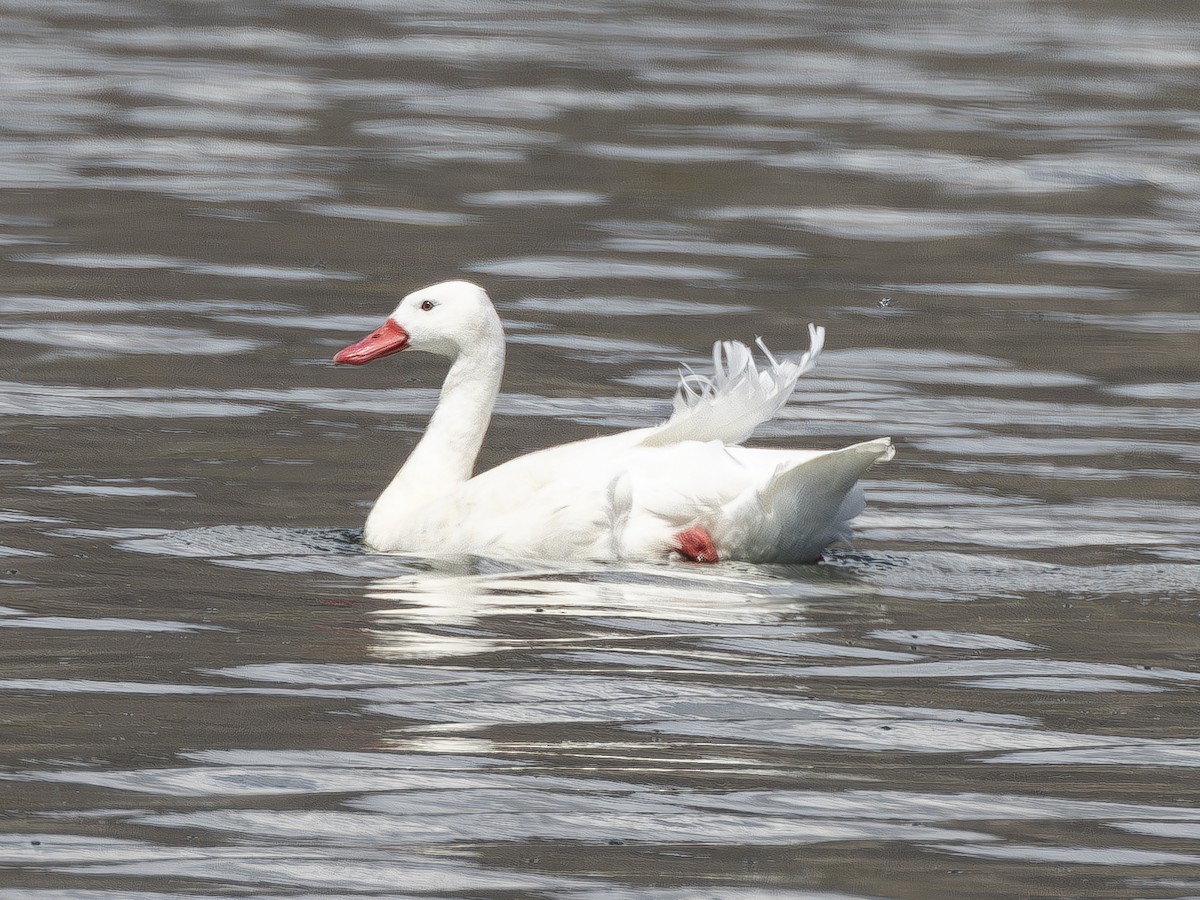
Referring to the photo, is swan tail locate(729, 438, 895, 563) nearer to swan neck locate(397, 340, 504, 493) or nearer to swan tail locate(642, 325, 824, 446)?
swan tail locate(642, 325, 824, 446)

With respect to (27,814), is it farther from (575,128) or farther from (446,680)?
(575,128)

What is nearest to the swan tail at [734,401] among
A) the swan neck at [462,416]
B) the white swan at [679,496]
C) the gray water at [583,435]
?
the white swan at [679,496]

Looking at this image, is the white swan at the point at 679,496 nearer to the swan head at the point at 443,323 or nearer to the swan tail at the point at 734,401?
the swan tail at the point at 734,401

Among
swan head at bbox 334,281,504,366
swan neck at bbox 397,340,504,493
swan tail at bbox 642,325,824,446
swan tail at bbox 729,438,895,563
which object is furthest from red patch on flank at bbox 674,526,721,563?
swan head at bbox 334,281,504,366

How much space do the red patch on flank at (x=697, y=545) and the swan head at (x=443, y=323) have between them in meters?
1.40

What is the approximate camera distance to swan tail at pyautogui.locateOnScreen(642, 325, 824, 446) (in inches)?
343

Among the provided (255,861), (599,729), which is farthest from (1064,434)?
(255,861)

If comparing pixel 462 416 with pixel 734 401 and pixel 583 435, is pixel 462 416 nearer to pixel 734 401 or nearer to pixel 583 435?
pixel 734 401

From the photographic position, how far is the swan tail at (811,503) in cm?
838

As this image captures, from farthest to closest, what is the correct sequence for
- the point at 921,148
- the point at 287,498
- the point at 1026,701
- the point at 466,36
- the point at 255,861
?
the point at 466,36, the point at 921,148, the point at 287,498, the point at 1026,701, the point at 255,861

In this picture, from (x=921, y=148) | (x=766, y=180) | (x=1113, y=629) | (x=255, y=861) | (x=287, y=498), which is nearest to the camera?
(x=255, y=861)

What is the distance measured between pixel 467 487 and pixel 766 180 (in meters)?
8.98

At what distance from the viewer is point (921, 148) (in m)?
19.3

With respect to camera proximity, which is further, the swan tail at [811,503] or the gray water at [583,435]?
the swan tail at [811,503]
